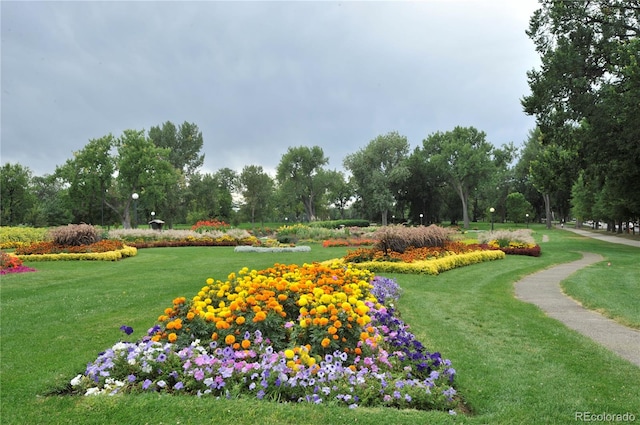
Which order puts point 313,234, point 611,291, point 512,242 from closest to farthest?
point 611,291 < point 512,242 < point 313,234

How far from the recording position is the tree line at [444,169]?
706 inches

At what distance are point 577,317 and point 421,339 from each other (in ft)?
10.3

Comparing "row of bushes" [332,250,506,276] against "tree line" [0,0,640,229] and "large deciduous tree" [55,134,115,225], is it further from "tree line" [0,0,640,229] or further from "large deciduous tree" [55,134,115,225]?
"large deciduous tree" [55,134,115,225]

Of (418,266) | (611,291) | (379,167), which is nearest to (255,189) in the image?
(379,167)

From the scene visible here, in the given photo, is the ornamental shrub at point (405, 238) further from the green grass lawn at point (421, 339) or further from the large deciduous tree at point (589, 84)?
the large deciduous tree at point (589, 84)

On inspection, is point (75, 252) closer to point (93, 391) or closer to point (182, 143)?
point (93, 391)

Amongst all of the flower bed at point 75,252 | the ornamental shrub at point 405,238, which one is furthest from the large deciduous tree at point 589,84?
the flower bed at point 75,252

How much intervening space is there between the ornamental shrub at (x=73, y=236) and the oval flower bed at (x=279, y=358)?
13497mm

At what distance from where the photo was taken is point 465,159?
46.3m

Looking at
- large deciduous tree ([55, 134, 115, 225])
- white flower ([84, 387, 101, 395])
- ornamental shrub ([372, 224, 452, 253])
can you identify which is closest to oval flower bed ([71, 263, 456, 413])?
white flower ([84, 387, 101, 395])

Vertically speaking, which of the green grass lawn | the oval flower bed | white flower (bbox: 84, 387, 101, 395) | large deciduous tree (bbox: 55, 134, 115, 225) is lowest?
the green grass lawn

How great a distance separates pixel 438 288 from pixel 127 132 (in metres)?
38.7

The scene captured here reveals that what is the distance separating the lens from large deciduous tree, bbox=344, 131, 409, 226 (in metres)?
47.2

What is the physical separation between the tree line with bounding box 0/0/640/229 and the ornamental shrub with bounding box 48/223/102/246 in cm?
1401
